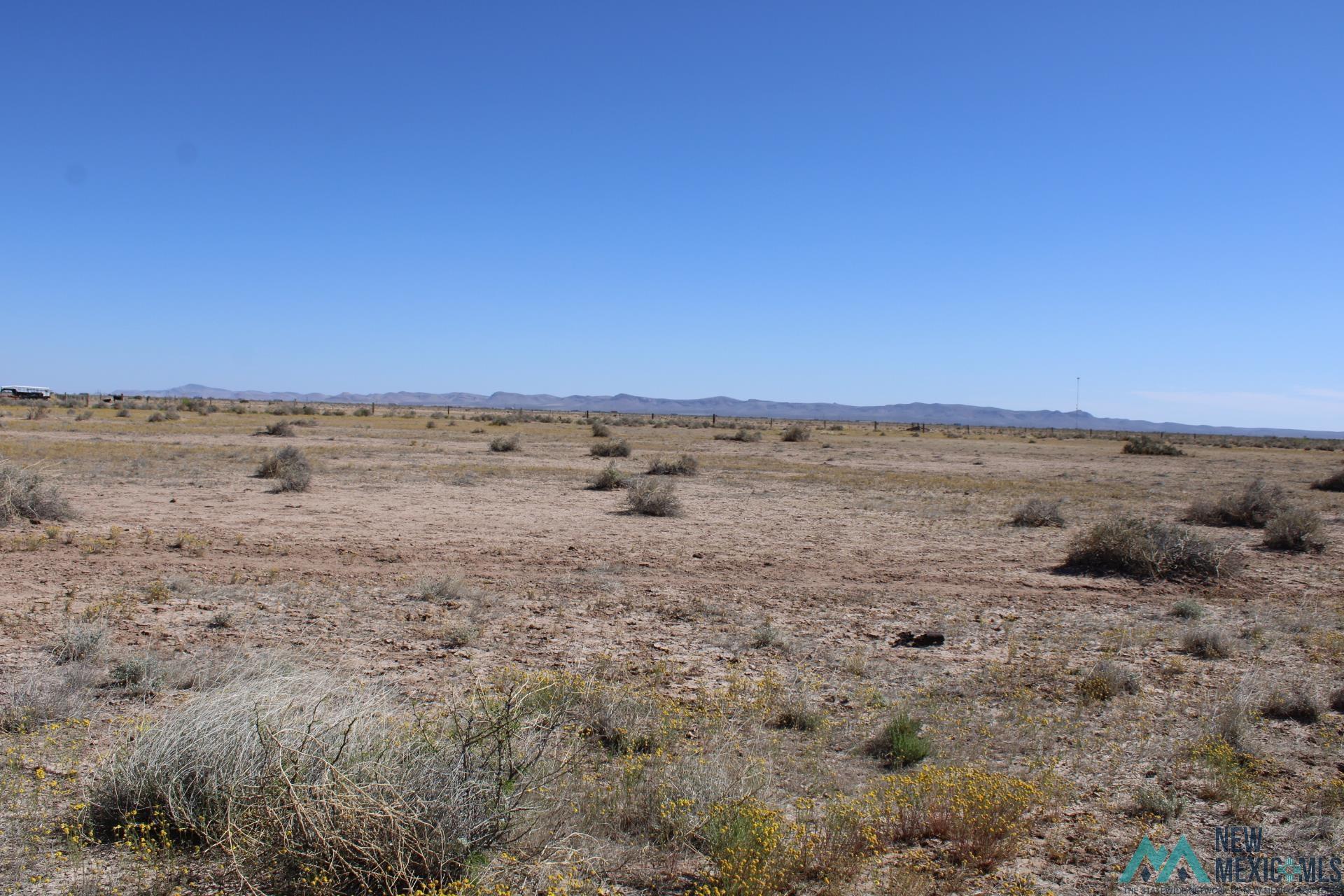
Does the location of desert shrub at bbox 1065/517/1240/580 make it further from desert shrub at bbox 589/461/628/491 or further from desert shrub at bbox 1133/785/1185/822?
desert shrub at bbox 589/461/628/491

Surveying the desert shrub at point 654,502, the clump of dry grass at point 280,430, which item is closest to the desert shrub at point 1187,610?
the desert shrub at point 654,502

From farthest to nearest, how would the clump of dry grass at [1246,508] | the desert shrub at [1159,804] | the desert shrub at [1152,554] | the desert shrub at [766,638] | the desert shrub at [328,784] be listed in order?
the clump of dry grass at [1246,508], the desert shrub at [1152,554], the desert shrub at [766,638], the desert shrub at [1159,804], the desert shrub at [328,784]

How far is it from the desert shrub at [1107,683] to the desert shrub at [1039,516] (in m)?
11.5

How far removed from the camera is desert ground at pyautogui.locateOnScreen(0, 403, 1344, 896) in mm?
4305

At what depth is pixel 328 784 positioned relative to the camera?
153 inches

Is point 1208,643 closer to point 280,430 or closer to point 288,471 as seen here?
point 288,471

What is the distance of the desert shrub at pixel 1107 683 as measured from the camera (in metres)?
7.67

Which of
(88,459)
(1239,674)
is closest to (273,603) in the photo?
(1239,674)

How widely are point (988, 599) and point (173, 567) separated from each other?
11.7 meters

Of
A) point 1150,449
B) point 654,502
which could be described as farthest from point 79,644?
point 1150,449

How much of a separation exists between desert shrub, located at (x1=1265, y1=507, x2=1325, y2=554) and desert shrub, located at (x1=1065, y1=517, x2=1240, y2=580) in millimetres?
3915

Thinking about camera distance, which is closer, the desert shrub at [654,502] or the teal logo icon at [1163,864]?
the teal logo icon at [1163,864]

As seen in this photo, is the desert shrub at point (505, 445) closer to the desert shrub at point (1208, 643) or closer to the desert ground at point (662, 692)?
the desert ground at point (662, 692)

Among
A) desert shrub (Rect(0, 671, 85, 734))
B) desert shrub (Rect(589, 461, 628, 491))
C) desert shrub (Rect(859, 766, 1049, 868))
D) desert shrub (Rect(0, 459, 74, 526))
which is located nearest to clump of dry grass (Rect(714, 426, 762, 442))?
desert shrub (Rect(589, 461, 628, 491))
